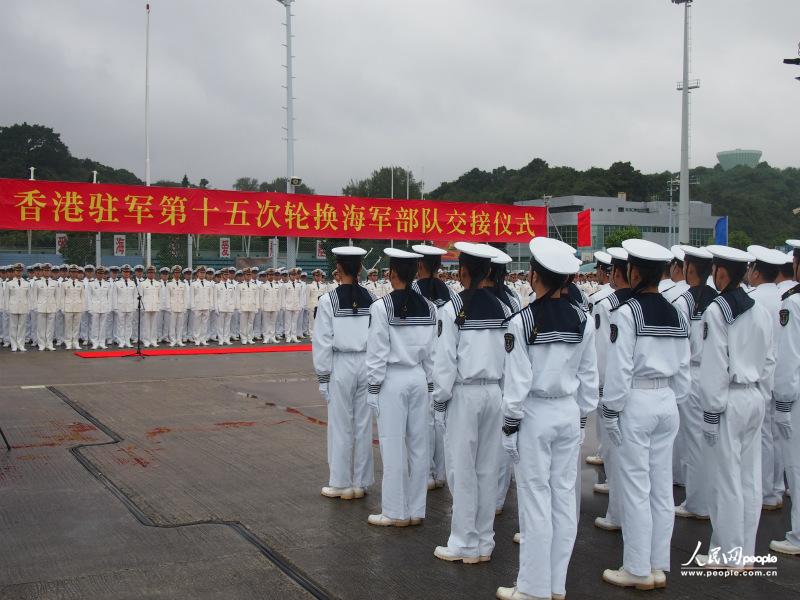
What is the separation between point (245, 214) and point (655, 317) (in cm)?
1682

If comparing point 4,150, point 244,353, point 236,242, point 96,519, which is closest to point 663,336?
point 96,519

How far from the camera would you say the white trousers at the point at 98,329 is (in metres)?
19.8

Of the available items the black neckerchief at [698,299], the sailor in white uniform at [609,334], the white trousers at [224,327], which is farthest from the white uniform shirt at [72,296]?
the black neckerchief at [698,299]

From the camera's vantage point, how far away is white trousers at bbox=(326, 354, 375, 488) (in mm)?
6898

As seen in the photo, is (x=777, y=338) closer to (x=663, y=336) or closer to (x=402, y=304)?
(x=663, y=336)

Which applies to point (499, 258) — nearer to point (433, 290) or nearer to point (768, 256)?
point (433, 290)

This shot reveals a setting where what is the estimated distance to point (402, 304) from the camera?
20.5 ft

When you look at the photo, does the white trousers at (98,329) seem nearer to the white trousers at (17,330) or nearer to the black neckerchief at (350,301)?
the white trousers at (17,330)

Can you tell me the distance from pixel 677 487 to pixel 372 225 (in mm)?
15606

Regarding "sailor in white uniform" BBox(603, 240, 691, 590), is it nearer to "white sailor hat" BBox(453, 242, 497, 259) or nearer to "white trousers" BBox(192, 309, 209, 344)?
"white sailor hat" BBox(453, 242, 497, 259)

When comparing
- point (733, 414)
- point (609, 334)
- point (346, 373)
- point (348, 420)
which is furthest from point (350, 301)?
point (733, 414)

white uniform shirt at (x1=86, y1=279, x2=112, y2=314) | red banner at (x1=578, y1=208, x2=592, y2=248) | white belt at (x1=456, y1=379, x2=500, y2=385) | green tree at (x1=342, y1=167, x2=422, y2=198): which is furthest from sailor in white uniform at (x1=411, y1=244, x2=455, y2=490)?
green tree at (x1=342, y1=167, x2=422, y2=198)

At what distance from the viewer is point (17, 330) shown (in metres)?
19.3
